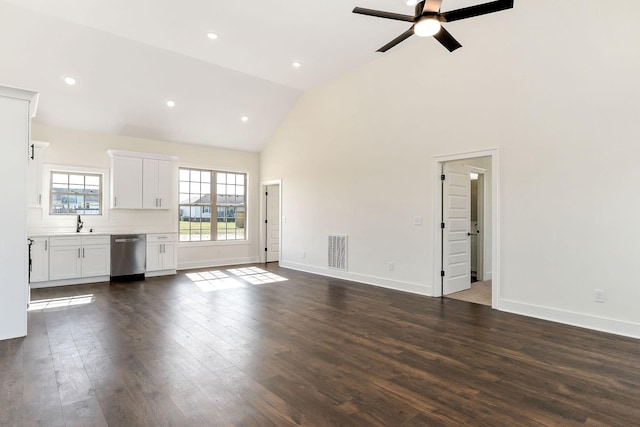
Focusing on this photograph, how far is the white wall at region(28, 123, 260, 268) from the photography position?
248 inches

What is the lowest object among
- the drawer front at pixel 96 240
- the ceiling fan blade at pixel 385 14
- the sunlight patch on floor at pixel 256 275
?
the sunlight patch on floor at pixel 256 275

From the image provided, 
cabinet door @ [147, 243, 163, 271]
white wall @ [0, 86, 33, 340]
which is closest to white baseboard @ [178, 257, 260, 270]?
cabinet door @ [147, 243, 163, 271]

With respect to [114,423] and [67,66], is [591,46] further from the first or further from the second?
[67,66]

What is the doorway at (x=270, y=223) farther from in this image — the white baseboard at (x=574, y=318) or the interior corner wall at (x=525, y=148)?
the white baseboard at (x=574, y=318)

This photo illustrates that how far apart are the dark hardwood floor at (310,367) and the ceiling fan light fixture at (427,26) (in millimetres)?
2891

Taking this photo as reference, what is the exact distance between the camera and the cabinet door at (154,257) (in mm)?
6812

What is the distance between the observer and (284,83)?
6980 mm

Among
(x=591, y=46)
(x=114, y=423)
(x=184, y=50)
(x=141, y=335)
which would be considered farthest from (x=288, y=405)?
(x=184, y=50)

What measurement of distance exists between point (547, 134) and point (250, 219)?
677cm

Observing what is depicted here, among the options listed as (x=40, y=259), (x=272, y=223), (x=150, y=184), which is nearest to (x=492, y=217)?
(x=272, y=223)

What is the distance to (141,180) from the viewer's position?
697 centimetres

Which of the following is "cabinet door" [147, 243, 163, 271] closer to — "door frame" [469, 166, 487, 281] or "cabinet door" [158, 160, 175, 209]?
"cabinet door" [158, 160, 175, 209]

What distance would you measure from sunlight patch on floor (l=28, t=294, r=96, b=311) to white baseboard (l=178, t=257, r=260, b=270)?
2.67m

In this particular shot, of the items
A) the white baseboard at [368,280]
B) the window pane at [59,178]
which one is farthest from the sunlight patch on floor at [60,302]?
the white baseboard at [368,280]
